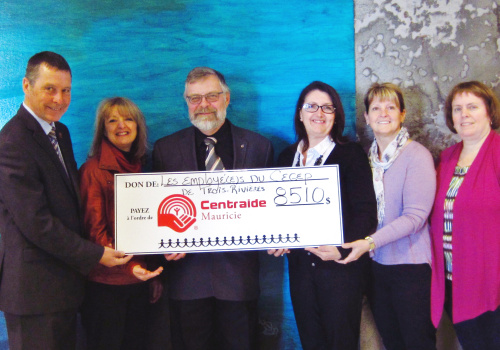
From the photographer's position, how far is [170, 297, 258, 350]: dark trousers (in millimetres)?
1998

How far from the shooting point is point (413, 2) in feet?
7.97

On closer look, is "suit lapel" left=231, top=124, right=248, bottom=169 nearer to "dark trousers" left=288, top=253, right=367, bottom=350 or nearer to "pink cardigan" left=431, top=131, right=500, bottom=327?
"dark trousers" left=288, top=253, right=367, bottom=350

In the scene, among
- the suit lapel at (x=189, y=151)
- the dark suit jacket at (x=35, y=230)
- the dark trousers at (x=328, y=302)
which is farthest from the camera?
the suit lapel at (x=189, y=151)

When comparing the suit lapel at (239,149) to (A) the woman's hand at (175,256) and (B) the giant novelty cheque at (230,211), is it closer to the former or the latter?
(B) the giant novelty cheque at (230,211)

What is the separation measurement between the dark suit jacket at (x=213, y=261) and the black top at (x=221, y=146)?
0.04 metres

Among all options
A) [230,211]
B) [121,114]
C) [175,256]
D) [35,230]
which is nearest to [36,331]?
[35,230]

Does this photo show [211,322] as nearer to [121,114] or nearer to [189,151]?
[189,151]

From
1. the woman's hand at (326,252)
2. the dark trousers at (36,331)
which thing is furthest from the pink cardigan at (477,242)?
the dark trousers at (36,331)

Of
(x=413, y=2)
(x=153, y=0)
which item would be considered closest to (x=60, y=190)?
(x=153, y=0)

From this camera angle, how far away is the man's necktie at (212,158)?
2.04 metres

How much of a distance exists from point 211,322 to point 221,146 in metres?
0.92

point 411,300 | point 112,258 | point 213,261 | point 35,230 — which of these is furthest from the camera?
point 213,261

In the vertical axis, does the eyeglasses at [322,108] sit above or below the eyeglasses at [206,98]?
below

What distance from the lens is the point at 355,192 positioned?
194 cm
